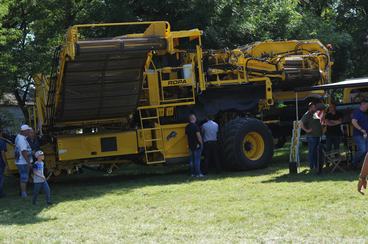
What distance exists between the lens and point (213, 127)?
53.4ft

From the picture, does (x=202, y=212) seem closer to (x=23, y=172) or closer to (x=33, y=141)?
(x=23, y=172)

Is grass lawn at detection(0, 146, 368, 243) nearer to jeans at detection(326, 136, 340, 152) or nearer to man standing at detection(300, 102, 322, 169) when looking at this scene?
man standing at detection(300, 102, 322, 169)

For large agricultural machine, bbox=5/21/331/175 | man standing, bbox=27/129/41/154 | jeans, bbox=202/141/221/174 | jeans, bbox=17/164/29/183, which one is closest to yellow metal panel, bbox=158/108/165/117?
large agricultural machine, bbox=5/21/331/175

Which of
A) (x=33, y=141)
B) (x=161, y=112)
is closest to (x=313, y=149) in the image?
(x=161, y=112)

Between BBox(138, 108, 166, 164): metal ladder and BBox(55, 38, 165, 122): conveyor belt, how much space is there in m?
0.63

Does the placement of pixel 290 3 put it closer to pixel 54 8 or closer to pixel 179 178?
pixel 54 8

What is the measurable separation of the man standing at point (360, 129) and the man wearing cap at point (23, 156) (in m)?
7.07

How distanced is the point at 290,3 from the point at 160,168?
29.4ft

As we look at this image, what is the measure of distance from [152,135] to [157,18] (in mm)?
6531

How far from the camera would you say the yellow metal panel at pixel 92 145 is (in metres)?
15.0

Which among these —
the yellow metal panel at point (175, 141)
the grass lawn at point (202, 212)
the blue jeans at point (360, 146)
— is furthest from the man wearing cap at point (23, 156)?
the blue jeans at point (360, 146)

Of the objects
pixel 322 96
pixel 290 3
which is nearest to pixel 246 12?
pixel 290 3

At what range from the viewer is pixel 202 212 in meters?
10.4

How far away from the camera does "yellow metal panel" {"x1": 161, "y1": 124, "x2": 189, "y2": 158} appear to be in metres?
16.0
